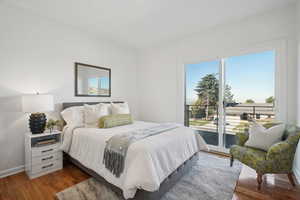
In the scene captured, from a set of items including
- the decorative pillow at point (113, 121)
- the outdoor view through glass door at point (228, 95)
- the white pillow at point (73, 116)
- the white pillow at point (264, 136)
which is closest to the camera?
the white pillow at point (264, 136)

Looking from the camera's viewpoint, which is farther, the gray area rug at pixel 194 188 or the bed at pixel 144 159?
the gray area rug at pixel 194 188

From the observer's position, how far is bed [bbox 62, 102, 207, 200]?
144 cm

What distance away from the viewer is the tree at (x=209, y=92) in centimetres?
316

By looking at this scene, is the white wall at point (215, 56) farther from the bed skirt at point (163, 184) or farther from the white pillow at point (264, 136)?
the bed skirt at point (163, 184)

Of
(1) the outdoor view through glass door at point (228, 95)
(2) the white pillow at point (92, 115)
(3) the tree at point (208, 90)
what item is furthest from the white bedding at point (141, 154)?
(3) the tree at point (208, 90)

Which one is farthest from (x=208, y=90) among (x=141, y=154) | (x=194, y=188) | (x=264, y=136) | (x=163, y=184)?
(x=141, y=154)

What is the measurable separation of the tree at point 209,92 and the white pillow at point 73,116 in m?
2.70

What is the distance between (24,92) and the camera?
247 cm

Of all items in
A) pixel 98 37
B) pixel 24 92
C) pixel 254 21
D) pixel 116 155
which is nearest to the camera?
pixel 116 155

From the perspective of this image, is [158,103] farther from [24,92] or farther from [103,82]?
[24,92]

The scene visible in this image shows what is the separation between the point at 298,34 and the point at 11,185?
→ 4.76m

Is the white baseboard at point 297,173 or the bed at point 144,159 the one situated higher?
the bed at point 144,159

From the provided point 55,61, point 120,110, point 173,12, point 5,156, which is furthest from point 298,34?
point 5,156

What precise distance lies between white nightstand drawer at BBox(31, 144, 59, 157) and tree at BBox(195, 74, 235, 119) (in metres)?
3.16
